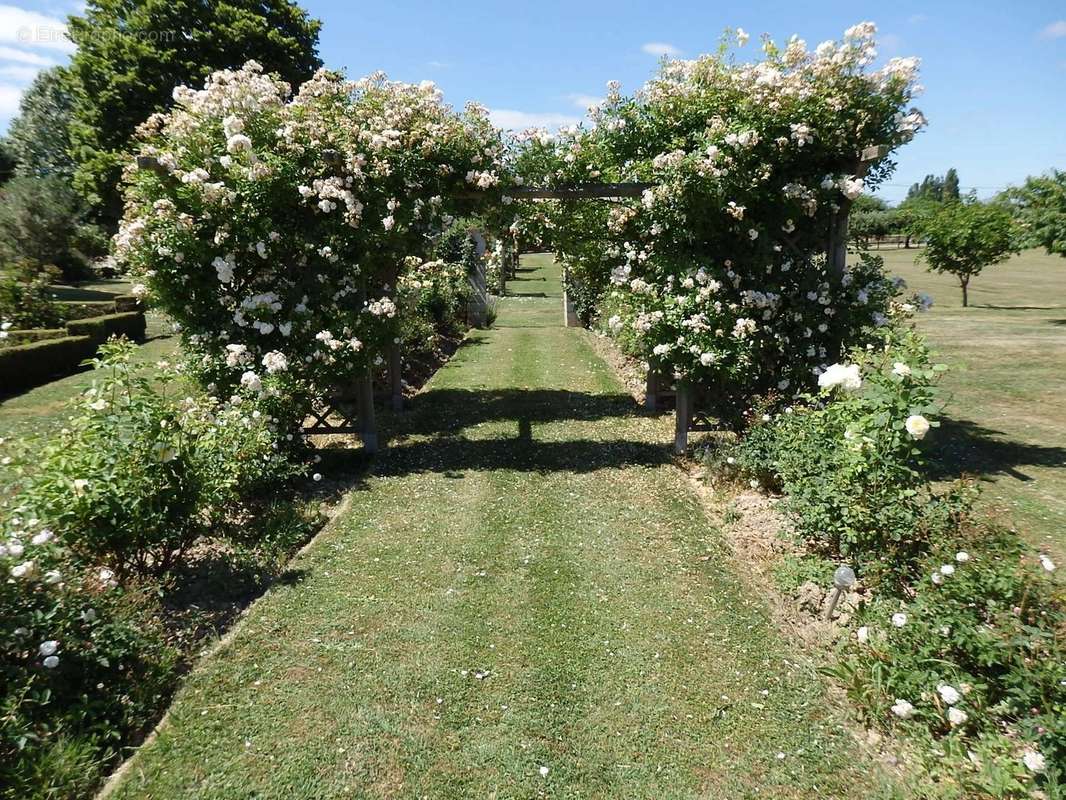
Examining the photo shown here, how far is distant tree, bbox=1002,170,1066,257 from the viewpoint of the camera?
16.7 metres

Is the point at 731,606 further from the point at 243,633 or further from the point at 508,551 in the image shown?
the point at 243,633

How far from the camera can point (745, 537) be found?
514 cm

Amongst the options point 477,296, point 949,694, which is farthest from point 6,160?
point 949,694

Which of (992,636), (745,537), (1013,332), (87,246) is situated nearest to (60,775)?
(992,636)

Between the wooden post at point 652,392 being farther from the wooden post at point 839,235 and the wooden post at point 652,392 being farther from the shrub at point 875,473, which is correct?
the shrub at point 875,473

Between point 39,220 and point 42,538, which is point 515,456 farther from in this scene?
point 39,220

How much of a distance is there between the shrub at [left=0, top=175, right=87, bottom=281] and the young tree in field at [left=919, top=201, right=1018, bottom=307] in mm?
31128

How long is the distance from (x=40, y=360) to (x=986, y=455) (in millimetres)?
14468

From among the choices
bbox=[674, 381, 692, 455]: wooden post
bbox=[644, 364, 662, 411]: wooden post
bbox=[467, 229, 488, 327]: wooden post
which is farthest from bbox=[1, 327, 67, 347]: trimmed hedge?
bbox=[674, 381, 692, 455]: wooden post

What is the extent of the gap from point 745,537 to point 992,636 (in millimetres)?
2541

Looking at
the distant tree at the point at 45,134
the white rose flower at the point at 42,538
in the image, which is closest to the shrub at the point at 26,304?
the white rose flower at the point at 42,538

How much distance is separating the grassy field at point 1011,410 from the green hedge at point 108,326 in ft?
45.6

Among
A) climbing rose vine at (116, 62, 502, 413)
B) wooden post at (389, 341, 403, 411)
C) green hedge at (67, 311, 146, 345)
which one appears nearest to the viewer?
climbing rose vine at (116, 62, 502, 413)

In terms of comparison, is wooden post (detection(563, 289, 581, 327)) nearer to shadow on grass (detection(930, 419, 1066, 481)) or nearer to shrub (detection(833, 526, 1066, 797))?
shadow on grass (detection(930, 419, 1066, 481))
